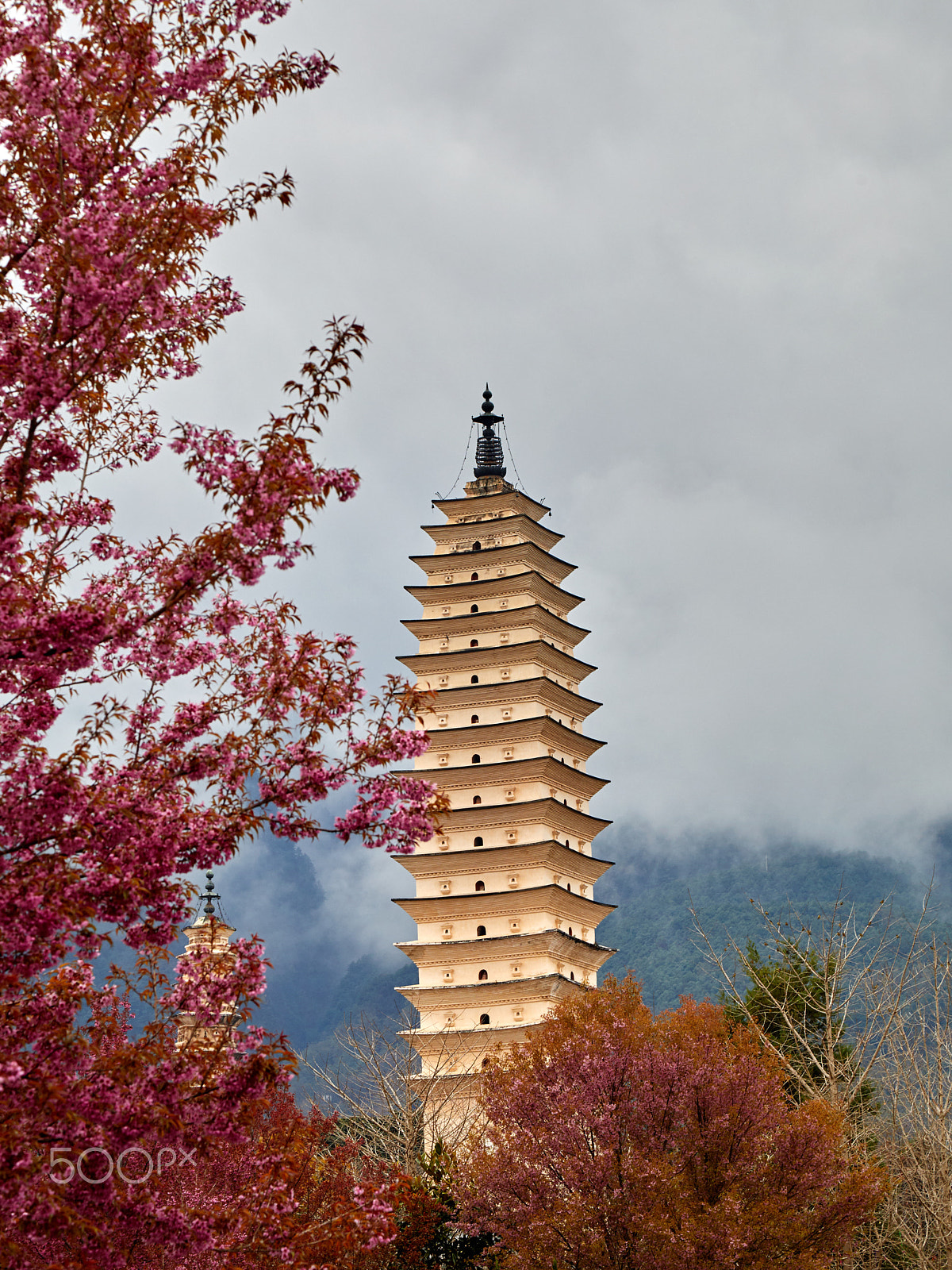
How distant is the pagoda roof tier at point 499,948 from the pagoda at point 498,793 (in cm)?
4

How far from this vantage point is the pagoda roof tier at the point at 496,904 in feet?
97.6

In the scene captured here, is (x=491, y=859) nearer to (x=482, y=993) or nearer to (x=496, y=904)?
(x=496, y=904)

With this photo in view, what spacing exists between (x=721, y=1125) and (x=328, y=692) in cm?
1117

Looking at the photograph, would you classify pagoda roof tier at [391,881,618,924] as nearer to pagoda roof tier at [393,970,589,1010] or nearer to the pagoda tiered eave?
pagoda roof tier at [393,970,589,1010]

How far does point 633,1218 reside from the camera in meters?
13.7

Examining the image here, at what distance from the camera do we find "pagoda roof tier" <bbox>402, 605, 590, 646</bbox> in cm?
3403

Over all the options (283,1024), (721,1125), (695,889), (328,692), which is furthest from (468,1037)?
(283,1024)

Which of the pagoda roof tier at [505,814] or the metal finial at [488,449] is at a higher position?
the metal finial at [488,449]

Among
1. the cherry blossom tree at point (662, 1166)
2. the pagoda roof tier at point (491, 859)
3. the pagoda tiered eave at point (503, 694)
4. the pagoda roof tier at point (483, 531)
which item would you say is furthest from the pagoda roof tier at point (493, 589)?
the cherry blossom tree at point (662, 1166)

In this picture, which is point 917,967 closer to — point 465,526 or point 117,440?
point 117,440

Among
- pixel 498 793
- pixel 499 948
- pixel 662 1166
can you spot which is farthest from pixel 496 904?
pixel 662 1166

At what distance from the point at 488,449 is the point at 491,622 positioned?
1023 cm

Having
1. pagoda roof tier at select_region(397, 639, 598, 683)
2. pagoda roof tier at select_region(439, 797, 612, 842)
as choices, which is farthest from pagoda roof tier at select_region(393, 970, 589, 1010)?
pagoda roof tier at select_region(397, 639, 598, 683)

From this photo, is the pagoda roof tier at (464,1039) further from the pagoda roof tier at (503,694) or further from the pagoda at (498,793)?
the pagoda roof tier at (503,694)
